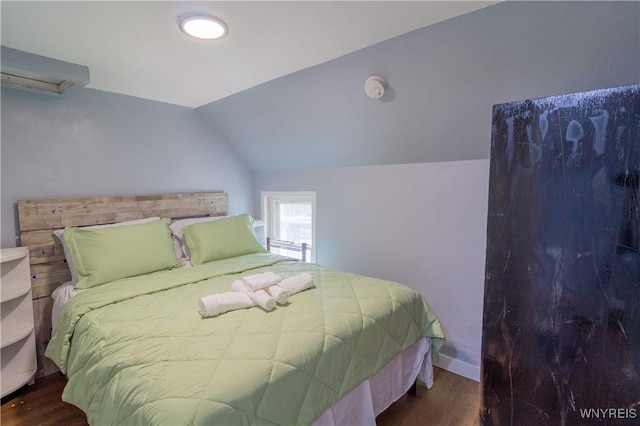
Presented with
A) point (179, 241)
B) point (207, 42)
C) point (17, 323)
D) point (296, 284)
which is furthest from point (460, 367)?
point (17, 323)

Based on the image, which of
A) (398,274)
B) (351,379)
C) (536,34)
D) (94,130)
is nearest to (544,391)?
(351,379)

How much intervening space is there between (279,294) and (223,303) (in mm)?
287

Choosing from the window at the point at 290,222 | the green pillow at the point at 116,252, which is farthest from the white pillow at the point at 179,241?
the window at the point at 290,222

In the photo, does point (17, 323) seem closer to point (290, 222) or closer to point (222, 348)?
point (222, 348)

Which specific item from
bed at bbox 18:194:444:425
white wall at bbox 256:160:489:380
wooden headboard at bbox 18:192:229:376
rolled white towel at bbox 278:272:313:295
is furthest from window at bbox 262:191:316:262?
wooden headboard at bbox 18:192:229:376

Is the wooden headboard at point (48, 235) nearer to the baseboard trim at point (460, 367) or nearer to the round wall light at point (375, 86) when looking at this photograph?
the round wall light at point (375, 86)

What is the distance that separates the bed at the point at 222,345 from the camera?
108 cm

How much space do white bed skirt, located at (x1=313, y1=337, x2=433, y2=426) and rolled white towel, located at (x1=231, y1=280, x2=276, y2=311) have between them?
0.55 meters

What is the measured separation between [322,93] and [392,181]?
0.87 m

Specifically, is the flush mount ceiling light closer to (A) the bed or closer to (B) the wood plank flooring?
(A) the bed

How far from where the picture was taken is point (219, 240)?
263cm

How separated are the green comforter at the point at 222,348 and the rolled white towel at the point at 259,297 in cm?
4

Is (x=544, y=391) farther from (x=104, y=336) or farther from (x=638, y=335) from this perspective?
(x=104, y=336)

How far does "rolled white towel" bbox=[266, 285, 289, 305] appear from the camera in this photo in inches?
65.8
